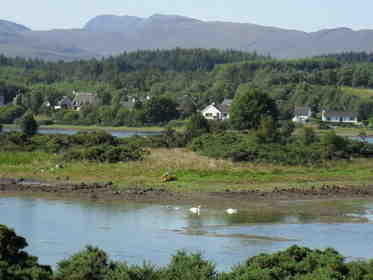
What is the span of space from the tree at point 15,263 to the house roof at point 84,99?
91347 mm

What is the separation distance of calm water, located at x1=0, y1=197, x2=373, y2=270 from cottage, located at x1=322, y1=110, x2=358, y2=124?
6501 centimetres

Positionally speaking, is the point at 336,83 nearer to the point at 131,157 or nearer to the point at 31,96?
the point at 31,96

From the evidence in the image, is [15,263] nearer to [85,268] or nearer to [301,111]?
[85,268]

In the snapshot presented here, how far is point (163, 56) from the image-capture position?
625 ft

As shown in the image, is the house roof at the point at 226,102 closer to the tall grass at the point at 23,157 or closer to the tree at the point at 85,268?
the tall grass at the point at 23,157

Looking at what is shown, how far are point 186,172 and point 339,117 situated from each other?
61.4m

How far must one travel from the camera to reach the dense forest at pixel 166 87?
8994 cm

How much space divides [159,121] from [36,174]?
49878 mm

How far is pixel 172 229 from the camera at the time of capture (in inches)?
1059

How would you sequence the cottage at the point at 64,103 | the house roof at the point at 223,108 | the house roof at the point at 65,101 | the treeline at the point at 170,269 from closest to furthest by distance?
the treeline at the point at 170,269 < the house roof at the point at 223,108 < the cottage at the point at 64,103 < the house roof at the point at 65,101

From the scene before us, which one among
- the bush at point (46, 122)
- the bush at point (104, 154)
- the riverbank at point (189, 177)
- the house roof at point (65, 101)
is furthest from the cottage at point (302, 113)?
the bush at point (104, 154)

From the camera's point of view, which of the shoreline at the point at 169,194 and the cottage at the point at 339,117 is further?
the cottage at the point at 339,117

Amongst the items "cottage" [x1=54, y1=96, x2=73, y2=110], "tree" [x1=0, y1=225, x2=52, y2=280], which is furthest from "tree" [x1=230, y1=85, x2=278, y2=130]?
"cottage" [x1=54, y1=96, x2=73, y2=110]

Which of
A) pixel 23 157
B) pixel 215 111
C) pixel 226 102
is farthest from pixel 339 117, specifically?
pixel 23 157
